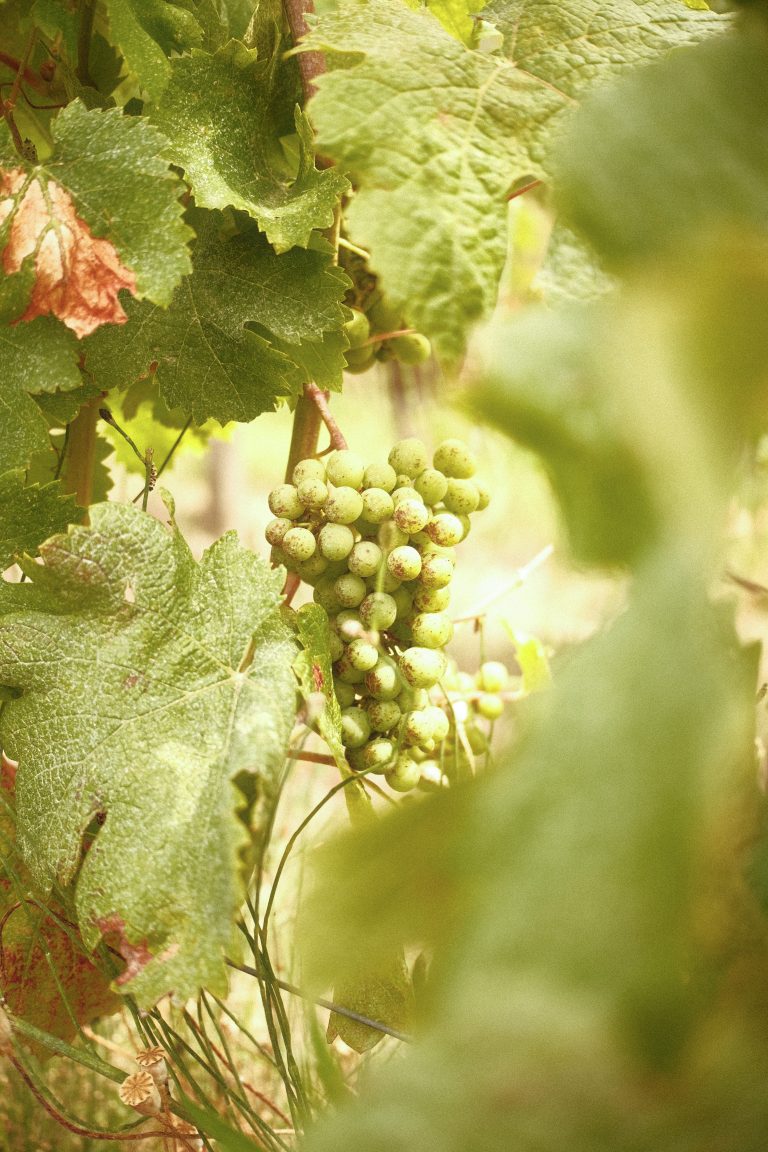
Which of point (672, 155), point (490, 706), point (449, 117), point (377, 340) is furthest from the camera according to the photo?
point (490, 706)

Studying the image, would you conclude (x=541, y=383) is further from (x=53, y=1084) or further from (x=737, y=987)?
(x=53, y=1084)

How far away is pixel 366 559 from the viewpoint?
53 centimetres

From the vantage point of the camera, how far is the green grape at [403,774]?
55 centimetres

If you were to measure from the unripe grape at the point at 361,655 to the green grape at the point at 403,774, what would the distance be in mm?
75

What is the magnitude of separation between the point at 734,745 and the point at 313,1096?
1.36ft

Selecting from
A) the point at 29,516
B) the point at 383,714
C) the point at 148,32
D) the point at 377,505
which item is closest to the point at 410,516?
the point at 377,505

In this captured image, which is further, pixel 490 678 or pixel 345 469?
pixel 490 678

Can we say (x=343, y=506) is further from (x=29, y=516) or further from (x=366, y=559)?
(x=29, y=516)

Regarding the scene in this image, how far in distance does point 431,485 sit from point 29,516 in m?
0.26

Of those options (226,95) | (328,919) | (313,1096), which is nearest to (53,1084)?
(313,1096)

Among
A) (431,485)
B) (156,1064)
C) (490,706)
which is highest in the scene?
(431,485)

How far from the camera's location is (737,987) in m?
0.22

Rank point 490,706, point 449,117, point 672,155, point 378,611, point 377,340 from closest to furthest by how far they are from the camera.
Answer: point 672,155
point 449,117
point 378,611
point 377,340
point 490,706

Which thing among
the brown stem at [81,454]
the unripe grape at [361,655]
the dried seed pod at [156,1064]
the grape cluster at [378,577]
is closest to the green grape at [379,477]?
the grape cluster at [378,577]
